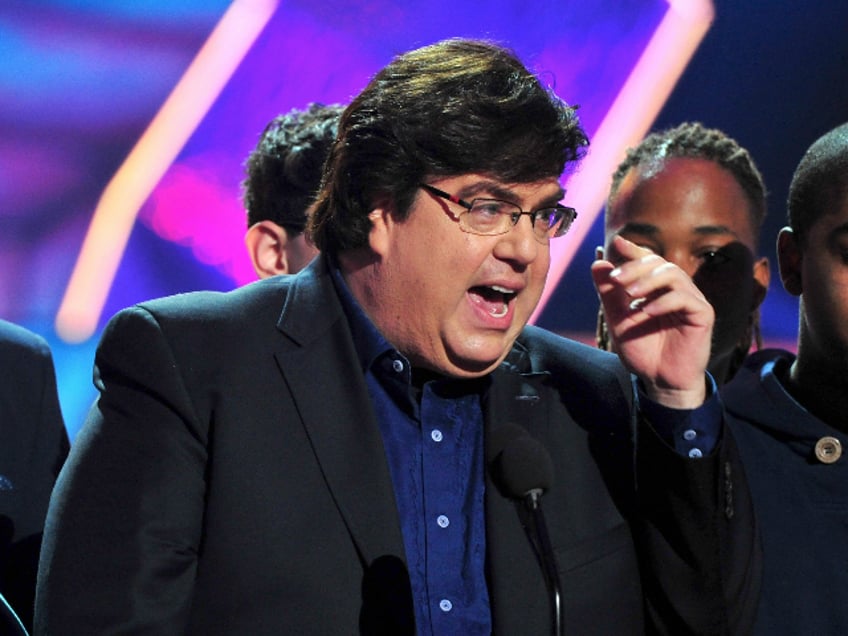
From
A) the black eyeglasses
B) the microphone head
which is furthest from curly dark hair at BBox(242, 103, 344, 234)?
the microphone head

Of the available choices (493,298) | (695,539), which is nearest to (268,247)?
(493,298)

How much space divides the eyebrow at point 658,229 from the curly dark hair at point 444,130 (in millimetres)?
673

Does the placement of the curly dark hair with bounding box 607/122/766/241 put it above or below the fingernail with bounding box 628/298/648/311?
above

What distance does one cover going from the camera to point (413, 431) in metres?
1.98

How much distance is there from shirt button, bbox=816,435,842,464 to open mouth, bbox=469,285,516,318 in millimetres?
670

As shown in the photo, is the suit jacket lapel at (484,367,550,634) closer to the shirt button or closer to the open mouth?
the open mouth

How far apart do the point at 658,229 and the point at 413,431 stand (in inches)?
40.1

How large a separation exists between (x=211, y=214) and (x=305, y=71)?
0.51 meters

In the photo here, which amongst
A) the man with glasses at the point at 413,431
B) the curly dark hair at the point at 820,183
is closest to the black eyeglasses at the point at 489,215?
the man with glasses at the point at 413,431

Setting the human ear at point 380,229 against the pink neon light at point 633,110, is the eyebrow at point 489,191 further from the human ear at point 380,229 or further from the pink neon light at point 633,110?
the pink neon light at point 633,110

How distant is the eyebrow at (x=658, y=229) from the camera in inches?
106

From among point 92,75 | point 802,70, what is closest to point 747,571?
point 92,75

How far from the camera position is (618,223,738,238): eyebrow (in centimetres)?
269

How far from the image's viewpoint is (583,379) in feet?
7.05
